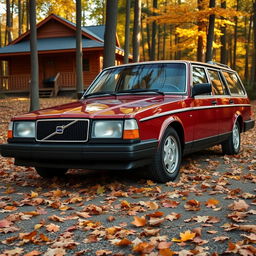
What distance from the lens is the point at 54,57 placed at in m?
31.4

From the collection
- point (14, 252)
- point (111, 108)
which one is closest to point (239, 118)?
point (111, 108)

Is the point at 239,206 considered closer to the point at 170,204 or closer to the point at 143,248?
the point at 170,204

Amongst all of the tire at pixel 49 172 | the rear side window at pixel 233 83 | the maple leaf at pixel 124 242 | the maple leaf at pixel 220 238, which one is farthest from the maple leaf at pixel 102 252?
the rear side window at pixel 233 83

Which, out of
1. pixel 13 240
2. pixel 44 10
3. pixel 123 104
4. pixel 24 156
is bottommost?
pixel 13 240

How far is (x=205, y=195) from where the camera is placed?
15.7 feet

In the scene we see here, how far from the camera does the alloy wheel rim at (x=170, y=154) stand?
17.7ft


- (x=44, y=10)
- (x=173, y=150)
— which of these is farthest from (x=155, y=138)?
(x=44, y=10)

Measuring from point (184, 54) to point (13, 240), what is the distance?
143 ft

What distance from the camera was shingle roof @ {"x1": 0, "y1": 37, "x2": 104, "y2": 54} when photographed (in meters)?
28.0

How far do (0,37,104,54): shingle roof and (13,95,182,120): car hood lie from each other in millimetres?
22020

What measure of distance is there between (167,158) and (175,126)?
58 centimetres

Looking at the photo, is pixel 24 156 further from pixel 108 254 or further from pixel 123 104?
pixel 108 254

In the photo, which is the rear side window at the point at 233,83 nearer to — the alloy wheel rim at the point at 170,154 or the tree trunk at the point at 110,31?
the alloy wheel rim at the point at 170,154

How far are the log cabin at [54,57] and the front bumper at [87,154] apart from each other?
22470 mm
